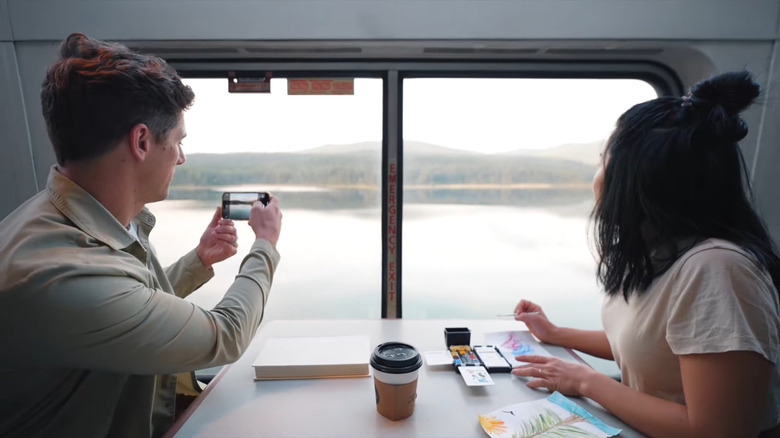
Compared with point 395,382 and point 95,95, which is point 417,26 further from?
point 395,382

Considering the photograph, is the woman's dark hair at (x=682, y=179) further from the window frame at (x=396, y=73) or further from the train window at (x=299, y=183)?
the train window at (x=299, y=183)

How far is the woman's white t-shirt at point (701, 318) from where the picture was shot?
763mm

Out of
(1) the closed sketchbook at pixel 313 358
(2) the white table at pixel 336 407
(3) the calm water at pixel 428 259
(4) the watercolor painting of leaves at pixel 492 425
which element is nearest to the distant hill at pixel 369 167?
(3) the calm water at pixel 428 259

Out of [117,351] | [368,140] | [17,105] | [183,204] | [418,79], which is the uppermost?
[418,79]

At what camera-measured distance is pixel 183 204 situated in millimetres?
2102

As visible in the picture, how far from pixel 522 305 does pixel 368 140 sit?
3.59 feet

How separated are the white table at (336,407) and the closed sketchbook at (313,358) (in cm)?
2

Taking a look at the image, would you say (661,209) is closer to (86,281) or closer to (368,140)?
(86,281)

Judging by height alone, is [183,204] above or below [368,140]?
below

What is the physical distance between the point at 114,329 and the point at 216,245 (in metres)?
0.67

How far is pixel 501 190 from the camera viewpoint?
6.90ft

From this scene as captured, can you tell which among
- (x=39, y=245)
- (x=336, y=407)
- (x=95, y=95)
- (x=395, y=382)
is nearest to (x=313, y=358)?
(x=336, y=407)

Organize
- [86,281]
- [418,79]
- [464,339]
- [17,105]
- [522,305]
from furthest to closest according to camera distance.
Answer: [418,79] < [17,105] < [522,305] < [464,339] < [86,281]

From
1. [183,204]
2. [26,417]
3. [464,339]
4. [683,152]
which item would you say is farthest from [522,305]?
[183,204]
